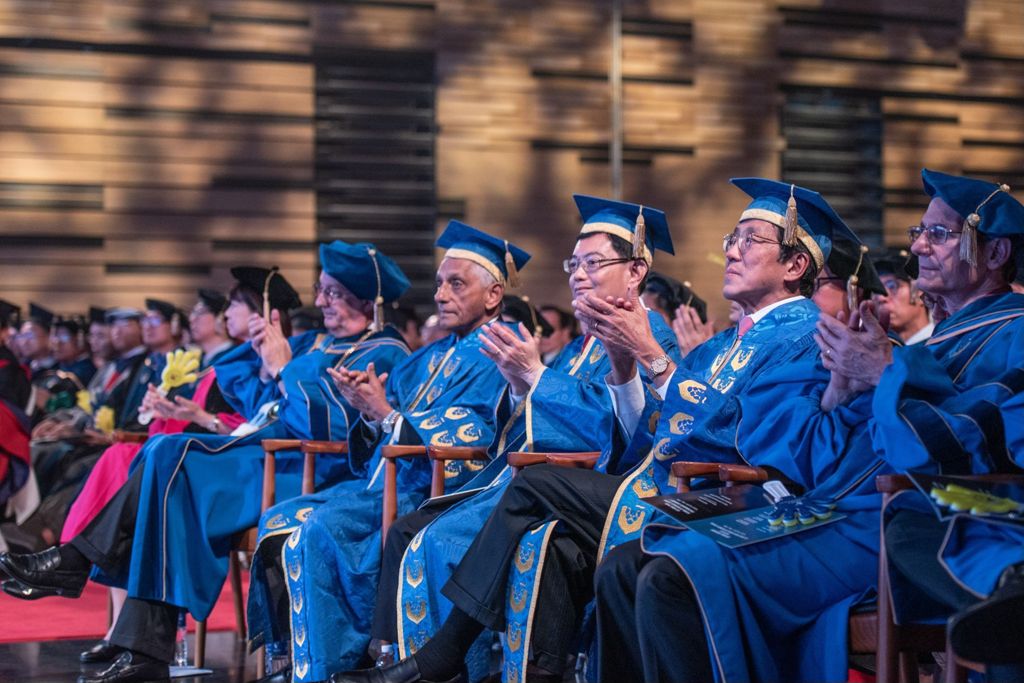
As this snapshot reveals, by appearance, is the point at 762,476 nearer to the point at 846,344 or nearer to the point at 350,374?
the point at 846,344

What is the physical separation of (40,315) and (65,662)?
3783mm

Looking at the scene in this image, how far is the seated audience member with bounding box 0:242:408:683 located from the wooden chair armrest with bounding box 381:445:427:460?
0.77m

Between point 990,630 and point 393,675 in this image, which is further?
point 393,675

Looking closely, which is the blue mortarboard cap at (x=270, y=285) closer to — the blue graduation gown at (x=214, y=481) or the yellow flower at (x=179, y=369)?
the blue graduation gown at (x=214, y=481)

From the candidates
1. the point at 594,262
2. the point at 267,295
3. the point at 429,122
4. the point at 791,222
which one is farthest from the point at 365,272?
the point at 429,122

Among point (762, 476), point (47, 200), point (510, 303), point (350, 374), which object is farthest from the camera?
point (47, 200)

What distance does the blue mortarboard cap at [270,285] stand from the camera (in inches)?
197

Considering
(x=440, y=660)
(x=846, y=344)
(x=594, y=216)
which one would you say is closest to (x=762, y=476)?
(x=846, y=344)

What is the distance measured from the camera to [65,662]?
4250 millimetres

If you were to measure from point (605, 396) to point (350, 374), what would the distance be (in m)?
0.91

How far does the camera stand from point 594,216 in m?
3.57

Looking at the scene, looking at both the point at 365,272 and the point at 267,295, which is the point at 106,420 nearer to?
the point at 267,295

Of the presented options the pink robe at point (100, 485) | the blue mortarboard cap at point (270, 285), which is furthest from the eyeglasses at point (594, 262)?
the pink robe at point (100, 485)

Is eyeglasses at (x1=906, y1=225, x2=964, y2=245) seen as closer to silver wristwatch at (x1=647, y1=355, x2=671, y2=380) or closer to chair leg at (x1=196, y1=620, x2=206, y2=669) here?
silver wristwatch at (x1=647, y1=355, x2=671, y2=380)
